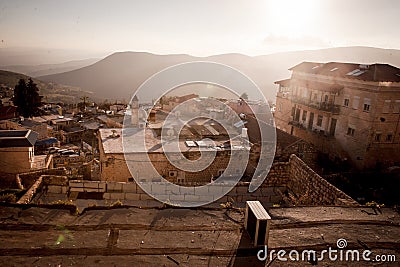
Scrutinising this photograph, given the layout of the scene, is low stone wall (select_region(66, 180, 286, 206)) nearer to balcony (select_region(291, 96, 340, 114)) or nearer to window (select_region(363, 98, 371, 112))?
window (select_region(363, 98, 371, 112))

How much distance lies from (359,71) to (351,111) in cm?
333

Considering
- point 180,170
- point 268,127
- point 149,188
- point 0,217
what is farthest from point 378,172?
point 0,217

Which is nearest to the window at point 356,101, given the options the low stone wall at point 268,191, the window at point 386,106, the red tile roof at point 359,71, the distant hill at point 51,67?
Answer: the red tile roof at point 359,71

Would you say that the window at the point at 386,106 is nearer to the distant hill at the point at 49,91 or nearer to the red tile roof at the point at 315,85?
the red tile roof at the point at 315,85

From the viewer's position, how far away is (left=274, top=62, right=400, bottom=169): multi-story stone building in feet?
65.9

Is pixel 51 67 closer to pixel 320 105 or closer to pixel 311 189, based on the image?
pixel 320 105

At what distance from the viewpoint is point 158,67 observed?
407ft

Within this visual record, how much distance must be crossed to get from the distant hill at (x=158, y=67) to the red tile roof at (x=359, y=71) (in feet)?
229

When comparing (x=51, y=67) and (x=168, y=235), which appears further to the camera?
(x=51, y=67)

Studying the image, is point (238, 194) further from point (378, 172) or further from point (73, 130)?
point (73, 130)

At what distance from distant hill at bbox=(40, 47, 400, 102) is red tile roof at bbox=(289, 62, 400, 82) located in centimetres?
6969

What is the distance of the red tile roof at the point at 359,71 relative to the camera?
20.4m

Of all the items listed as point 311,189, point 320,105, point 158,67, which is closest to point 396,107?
point 320,105

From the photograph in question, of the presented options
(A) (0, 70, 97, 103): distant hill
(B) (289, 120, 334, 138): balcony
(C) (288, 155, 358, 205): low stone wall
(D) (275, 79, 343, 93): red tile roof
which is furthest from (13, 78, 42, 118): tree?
(C) (288, 155, 358, 205): low stone wall
